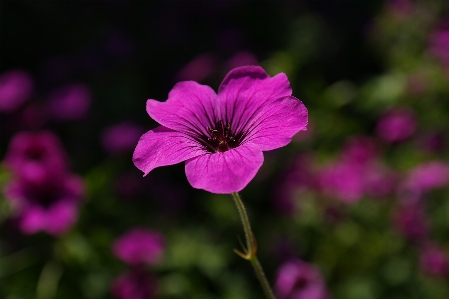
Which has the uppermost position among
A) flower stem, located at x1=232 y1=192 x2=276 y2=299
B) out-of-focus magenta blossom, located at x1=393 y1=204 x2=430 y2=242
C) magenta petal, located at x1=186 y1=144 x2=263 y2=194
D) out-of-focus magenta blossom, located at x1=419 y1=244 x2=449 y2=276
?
magenta petal, located at x1=186 y1=144 x2=263 y2=194

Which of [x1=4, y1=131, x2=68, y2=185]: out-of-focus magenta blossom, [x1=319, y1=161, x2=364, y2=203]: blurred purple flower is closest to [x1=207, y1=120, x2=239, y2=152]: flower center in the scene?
[x1=4, y1=131, x2=68, y2=185]: out-of-focus magenta blossom

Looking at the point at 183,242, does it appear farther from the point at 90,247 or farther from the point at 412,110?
the point at 412,110

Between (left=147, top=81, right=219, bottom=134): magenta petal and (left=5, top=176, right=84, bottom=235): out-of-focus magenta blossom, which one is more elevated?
(left=147, top=81, right=219, bottom=134): magenta petal

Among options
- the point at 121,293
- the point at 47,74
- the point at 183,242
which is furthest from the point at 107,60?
the point at 121,293

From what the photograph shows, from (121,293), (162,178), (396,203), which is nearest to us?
(121,293)

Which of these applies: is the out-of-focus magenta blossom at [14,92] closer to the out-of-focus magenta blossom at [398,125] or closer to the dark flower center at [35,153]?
the dark flower center at [35,153]

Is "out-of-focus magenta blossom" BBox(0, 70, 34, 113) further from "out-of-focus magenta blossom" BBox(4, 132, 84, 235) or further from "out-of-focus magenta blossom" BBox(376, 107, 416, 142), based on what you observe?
"out-of-focus magenta blossom" BBox(376, 107, 416, 142)

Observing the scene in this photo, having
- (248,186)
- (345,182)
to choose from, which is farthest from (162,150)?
(248,186)
